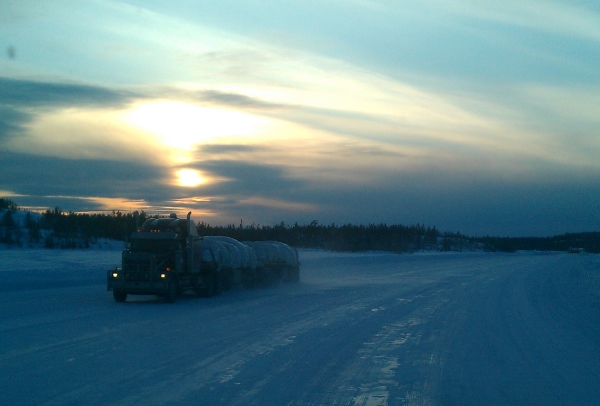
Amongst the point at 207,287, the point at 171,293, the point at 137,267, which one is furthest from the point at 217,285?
the point at 137,267

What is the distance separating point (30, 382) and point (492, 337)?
9724mm

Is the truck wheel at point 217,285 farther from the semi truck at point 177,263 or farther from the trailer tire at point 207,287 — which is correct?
the trailer tire at point 207,287

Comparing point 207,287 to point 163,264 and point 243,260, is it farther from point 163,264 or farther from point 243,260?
point 243,260

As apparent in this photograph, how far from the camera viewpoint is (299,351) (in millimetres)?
12523

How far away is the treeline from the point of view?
5494 cm

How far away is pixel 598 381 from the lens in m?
10.2

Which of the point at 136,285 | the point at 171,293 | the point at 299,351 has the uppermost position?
the point at 136,285

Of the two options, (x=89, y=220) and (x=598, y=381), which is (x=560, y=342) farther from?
(x=89, y=220)

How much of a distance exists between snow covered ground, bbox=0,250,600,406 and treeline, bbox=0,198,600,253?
902cm

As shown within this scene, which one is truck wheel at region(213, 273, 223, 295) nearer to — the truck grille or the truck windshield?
the truck windshield

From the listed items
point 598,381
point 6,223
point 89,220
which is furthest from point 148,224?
point 89,220

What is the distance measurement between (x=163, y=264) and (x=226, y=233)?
138 feet

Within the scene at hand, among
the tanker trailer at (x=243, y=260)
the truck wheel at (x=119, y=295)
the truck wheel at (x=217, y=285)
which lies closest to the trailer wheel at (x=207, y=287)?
the truck wheel at (x=217, y=285)

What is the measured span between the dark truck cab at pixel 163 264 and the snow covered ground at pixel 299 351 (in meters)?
0.75
